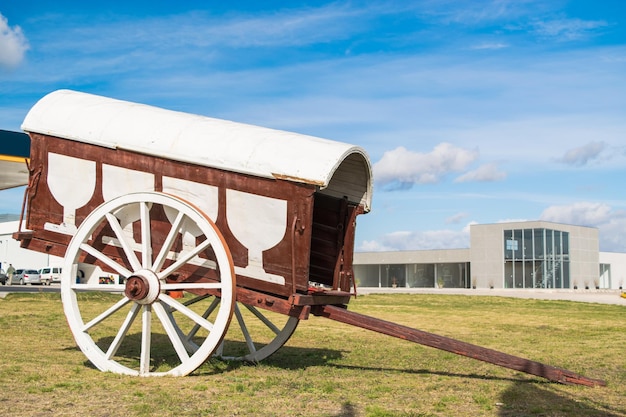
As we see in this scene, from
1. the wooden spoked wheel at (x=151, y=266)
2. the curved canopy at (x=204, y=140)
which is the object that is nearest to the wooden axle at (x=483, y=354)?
the curved canopy at (x=204, y=140)

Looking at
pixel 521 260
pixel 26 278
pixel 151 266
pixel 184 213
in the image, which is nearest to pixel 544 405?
pixel 184 213

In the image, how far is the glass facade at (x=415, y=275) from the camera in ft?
197

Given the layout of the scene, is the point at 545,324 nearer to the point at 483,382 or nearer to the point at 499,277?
the point at 483,382

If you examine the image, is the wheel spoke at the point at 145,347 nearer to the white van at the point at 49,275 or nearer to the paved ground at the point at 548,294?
the paved ground at the point at 548,294

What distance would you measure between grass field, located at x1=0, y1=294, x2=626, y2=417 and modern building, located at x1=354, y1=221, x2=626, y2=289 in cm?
3857

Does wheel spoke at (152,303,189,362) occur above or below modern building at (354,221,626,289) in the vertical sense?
below

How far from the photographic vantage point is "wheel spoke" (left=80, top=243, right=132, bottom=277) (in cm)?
862

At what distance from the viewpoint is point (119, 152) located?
29.2ft

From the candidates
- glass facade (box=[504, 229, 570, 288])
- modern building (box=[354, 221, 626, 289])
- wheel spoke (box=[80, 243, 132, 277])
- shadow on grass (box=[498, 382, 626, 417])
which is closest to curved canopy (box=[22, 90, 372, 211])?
wheel spoke (box=[80, 243, 132, 277])

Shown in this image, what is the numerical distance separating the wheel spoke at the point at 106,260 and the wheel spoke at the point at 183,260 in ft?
1.46

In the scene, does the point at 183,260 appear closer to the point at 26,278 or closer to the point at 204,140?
the point at 204,140

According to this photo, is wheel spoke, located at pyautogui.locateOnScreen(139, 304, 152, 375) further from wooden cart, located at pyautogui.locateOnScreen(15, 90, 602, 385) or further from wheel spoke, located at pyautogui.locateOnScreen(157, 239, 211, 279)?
wheel spoke, located at pyautogui.locateOnScreen(157, 239, 211, 279)

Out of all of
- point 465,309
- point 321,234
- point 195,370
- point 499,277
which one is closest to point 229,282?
point 195,370

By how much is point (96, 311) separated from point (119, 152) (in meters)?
11.1
